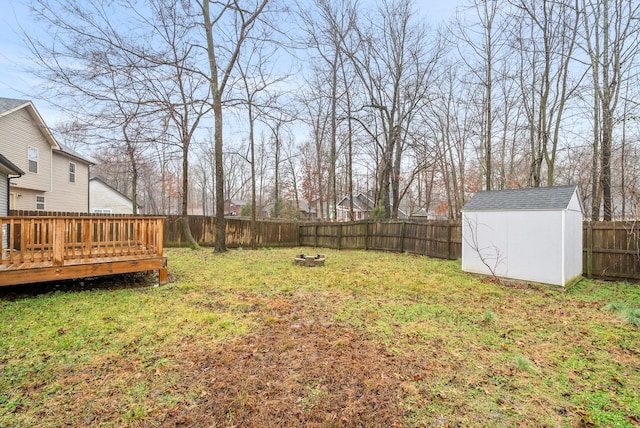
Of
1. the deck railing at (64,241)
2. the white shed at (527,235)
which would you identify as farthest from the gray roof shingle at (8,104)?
the white shed at (527,235)

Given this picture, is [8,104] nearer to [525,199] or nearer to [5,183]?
[5,183]

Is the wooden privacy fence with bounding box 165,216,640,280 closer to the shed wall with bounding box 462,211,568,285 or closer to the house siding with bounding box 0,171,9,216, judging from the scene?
the shed wall with bounding box 462,211,568,285

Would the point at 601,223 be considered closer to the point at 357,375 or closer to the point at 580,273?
the point at 580,273

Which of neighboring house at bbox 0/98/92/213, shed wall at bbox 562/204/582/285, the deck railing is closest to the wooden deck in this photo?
the deck railing

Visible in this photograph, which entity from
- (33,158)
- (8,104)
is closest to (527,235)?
(8,104)

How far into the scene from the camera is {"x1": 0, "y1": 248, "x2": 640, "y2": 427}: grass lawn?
2191 mm

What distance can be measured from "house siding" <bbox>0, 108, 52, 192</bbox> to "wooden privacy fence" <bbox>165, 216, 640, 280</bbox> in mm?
7079

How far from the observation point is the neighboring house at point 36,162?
12188 millimetres

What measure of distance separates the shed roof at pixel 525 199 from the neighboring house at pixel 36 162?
647 inches

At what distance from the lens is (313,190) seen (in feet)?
86.9

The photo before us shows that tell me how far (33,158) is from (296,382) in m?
17.6

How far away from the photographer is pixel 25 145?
1305cm

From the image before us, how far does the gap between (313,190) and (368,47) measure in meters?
13.9

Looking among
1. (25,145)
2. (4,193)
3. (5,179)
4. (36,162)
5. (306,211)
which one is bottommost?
(306,211)
